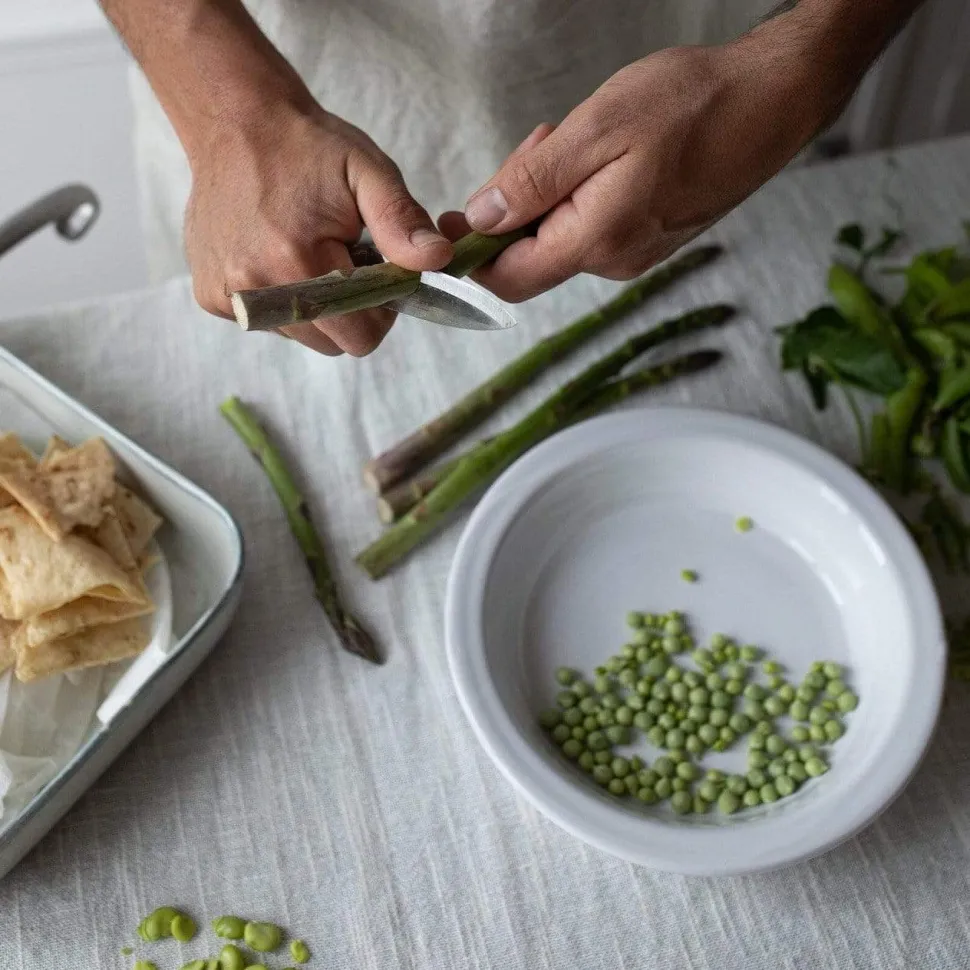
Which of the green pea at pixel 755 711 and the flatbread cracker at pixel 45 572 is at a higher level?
the flatbread cracker at pixel 45 572

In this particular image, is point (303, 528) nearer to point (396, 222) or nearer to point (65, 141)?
point (396, 222)

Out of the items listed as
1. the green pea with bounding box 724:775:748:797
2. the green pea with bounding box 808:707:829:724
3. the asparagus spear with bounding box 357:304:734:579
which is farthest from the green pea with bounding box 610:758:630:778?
the asparagus spear with bounding box 357:304:734:579

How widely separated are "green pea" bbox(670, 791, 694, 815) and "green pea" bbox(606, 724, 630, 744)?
0.08m

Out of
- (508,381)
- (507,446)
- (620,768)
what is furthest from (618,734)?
(508,381)

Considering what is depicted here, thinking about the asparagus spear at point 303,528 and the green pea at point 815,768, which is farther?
the asparagus spear at point 303,528

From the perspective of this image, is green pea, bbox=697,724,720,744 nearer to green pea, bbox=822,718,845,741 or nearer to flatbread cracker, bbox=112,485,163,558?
green pea, bbox=822,718,845,741

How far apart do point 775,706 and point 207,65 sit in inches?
37.7

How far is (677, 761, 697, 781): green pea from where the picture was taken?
1118mm

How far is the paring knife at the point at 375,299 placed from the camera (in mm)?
812

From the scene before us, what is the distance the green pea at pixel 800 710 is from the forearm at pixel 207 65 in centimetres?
86

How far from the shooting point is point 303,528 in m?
1.27

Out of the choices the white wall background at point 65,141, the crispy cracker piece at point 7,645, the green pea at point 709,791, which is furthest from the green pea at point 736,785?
the white wall background at point 65,141

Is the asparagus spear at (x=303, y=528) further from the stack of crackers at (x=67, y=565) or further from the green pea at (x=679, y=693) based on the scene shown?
the green pea at (x=679, y=693)

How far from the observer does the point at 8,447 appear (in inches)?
45.4
